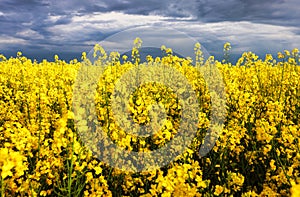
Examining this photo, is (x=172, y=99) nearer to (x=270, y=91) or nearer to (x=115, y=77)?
(x=115, y=77)

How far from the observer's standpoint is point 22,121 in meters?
4.46

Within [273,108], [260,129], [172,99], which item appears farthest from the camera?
[172,99]

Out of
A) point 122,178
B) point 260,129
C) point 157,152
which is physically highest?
point 260,129

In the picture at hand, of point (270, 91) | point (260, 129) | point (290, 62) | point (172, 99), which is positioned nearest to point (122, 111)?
point (172, 99)

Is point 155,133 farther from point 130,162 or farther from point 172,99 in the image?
point 172,99

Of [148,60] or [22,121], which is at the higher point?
[148,60]

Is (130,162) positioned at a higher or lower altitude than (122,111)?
lower

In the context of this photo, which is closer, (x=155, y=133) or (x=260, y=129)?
(x=260, y=129)

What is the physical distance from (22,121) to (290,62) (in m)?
5.36

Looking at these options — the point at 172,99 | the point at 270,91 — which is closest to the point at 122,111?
the point at 172,99

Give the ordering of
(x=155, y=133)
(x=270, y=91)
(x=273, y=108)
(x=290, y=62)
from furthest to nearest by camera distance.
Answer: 1. (x=290, y=62)
2. (x=270, y=91)
3. (x=273, y=108)
4. (x=155, y=133)

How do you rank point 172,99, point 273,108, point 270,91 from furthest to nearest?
point 270,91 < point 172,99 < point 273,108

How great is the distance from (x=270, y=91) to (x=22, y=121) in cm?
417

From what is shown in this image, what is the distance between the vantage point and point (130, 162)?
3.35 m
